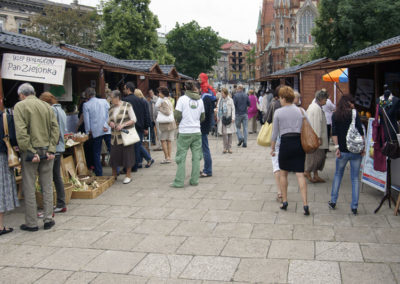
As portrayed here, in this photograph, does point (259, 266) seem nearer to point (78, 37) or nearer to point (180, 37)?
point (78, 37)

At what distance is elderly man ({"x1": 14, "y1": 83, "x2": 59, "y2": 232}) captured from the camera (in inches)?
216

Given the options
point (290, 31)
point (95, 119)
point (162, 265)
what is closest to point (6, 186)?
point (162, 265)

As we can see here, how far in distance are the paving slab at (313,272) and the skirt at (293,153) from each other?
187 centimetres

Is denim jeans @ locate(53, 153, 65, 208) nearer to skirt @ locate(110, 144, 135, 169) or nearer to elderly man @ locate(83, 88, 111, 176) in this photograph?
skirt @ locate(110, 144, 135, 169)

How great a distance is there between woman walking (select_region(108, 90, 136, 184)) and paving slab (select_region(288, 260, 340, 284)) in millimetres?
4752

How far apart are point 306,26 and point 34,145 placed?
83.3m

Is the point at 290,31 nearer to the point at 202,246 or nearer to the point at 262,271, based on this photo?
the point at 202,246

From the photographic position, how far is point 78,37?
142ft

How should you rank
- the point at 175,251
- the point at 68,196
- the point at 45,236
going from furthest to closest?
the point at 68,196, the point at 45,236, the point at 175,251

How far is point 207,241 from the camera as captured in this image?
5.11m

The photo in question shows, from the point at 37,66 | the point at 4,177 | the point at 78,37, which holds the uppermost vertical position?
the point at 78,37

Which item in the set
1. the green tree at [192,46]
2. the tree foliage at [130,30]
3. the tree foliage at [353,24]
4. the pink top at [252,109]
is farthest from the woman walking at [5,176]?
the green tree at [192,46]

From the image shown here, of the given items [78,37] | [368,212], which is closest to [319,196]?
[368,212]

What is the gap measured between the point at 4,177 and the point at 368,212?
4904 millimetres
